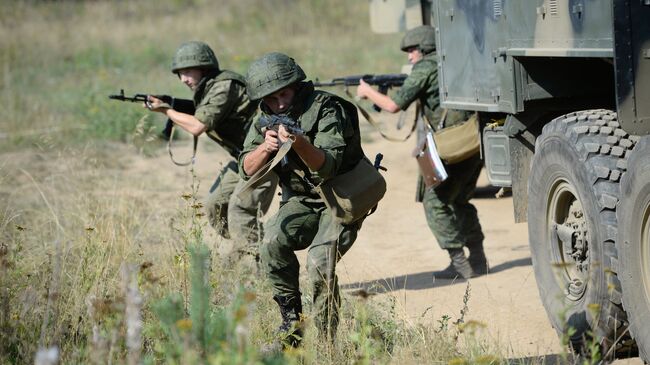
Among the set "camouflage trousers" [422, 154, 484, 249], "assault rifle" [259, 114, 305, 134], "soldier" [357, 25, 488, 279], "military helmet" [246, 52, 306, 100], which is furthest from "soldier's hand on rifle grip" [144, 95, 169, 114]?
"assault rifle" [259, 114, 305, 134]

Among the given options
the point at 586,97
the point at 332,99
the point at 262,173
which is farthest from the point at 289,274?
the point at 586,97

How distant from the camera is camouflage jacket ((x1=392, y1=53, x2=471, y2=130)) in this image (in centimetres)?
742

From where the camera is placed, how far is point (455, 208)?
7582mm

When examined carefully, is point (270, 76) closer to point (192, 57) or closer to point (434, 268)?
point (192, 57)

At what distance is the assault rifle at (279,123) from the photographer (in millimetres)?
4797

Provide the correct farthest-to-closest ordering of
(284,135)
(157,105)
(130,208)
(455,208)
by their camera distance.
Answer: (130,208) → (157,105) → (455,208) → (284,135)

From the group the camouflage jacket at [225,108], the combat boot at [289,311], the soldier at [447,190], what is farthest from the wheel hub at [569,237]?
the camouflage jacket at [225,108]

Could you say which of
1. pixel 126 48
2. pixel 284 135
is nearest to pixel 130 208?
pixel 284 135

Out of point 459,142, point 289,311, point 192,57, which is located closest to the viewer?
point 289,311

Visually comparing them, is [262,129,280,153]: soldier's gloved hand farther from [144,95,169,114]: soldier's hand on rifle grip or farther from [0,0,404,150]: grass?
[0,0,404,150]: grass

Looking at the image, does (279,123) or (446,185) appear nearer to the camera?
(279,123)

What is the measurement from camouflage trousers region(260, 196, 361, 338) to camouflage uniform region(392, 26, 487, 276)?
2181 mm

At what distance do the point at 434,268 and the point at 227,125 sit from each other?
1906mm

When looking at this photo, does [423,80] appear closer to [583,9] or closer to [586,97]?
[586,97]
